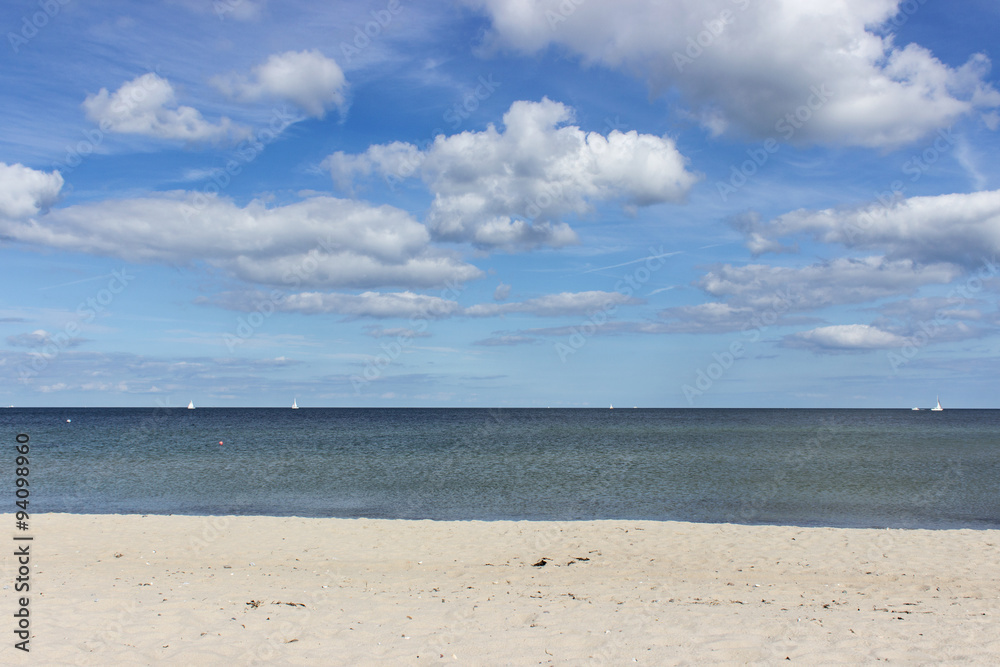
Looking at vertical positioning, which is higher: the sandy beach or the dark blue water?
the sandy beach

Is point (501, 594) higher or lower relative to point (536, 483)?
higher

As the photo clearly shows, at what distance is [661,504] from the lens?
25391mm

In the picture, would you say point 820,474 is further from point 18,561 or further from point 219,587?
point 18,561

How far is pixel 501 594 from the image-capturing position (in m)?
11.8

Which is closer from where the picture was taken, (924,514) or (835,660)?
(835,660)

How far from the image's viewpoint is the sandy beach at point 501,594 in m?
8.40

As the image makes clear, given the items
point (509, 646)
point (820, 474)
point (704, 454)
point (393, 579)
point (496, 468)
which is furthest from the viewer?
point (704, 454)

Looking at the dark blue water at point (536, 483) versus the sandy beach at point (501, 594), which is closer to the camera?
the sandy beach at point (501, 594)

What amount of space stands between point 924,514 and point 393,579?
68.8 feet

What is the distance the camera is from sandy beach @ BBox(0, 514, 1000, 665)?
331 inches

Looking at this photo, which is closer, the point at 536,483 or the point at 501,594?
the point at 501,594

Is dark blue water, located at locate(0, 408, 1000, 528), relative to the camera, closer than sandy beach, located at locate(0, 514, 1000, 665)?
No

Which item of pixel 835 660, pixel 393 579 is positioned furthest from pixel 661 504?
pixel 835 660

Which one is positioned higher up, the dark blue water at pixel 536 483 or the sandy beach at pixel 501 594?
the sandy beach at pixel 501 594
